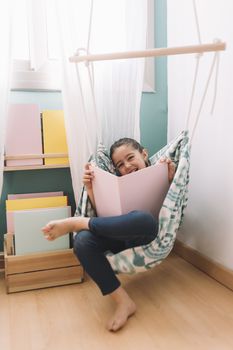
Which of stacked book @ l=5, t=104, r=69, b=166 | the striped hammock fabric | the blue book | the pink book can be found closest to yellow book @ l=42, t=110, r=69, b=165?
stacked book @ l=5, t=104, r=69, b=166

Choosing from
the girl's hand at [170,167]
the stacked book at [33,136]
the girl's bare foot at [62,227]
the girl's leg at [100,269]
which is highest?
the stacked book at [33,136]

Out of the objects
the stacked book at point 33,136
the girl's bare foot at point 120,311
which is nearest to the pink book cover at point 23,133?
the stacked book at point 33,136

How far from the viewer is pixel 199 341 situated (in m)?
0.89

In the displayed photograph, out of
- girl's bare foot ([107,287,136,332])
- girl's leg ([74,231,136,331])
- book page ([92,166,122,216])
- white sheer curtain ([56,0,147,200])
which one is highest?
white sheer curtain ([56,0,147,200])

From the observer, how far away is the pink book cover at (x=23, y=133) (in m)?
1.33

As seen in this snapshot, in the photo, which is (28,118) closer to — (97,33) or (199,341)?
(97,33)

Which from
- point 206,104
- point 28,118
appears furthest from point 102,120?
point 206,104

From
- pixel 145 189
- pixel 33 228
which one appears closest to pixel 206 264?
pixel 145 189

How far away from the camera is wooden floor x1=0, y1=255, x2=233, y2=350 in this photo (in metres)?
Answer: 0.90

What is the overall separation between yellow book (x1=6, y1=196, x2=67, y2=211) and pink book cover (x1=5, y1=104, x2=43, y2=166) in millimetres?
155

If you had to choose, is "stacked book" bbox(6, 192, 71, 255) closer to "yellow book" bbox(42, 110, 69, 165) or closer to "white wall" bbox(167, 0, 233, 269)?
"yellow book" bbox(42, 110, 69, 165)

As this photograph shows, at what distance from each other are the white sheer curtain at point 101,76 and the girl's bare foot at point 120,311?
47 centimetres

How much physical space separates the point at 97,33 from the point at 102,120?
1.19 feet

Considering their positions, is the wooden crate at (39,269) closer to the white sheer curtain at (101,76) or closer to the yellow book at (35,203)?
the yellow book at (35,203)
